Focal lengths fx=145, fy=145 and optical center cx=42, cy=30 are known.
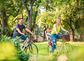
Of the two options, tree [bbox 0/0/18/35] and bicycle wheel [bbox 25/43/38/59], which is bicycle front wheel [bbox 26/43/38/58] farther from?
tree [bbox 0/0/18/35]

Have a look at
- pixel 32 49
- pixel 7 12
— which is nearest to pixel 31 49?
pixel 32 49

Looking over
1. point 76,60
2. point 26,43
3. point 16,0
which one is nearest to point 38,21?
point 16,0

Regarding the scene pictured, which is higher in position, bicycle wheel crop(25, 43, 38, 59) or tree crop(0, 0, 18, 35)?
tree crop(0, 0, 18, 35)

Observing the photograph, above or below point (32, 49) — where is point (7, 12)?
above

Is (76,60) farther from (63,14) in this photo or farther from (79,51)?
(63,14)

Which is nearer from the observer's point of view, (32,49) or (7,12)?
(32,49)

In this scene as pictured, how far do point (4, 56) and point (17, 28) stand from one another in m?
4.75

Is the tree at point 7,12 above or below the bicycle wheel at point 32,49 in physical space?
above

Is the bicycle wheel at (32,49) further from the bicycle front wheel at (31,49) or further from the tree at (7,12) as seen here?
the tree at (7,12)

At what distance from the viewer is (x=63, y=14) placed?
22.0 metres

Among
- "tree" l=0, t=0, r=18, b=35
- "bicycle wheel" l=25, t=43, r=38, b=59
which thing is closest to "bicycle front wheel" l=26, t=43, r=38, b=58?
"bicycle wheel" l=25, t=43, r=38, b=59

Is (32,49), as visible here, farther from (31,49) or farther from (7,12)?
(7,12)

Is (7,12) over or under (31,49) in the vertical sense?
over

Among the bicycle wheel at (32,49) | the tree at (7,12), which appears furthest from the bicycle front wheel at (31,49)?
the tree at (7,12)
